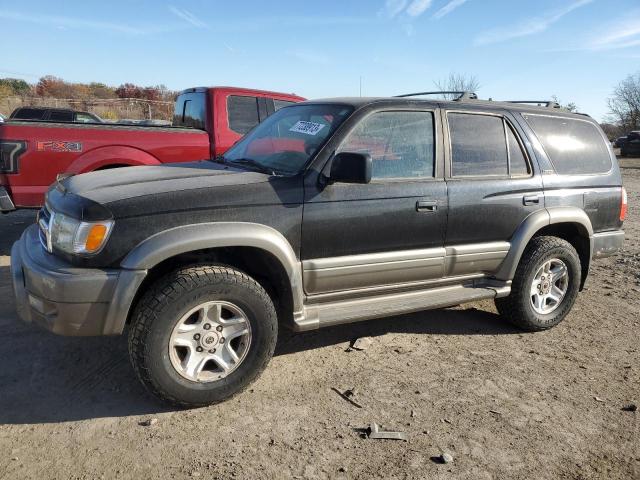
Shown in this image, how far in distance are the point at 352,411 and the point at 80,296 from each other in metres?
1.66

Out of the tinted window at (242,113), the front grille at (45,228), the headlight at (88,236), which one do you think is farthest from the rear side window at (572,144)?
the tinted window at (242,113)

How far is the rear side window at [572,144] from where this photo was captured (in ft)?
14.4

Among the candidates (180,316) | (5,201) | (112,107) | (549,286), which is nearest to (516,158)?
(549,286)

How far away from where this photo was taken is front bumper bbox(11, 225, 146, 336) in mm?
2709

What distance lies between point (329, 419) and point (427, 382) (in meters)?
0.82

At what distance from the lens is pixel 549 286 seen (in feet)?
14.6

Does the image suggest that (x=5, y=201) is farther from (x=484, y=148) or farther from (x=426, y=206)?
(x=484, y=148)

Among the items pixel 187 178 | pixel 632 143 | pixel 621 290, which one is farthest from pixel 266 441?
pixel 632 143

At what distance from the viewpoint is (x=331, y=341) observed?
4059 mm

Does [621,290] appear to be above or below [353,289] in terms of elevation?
below

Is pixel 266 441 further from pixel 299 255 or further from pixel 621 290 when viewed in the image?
pixel 621 290

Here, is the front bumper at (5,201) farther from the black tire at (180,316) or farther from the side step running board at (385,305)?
the side step running board at (385,305)

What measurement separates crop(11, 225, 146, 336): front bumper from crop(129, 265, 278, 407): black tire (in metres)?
0.14

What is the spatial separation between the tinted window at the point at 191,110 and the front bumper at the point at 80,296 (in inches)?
172
